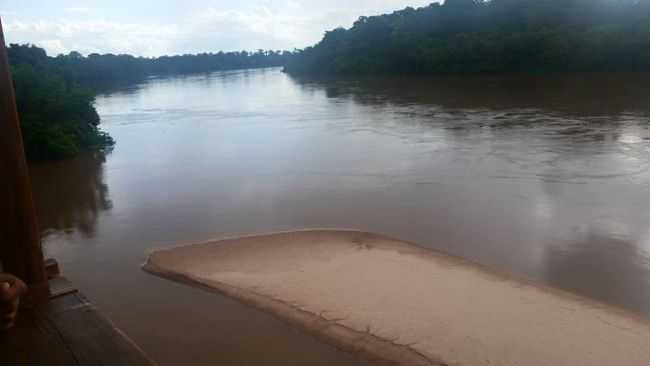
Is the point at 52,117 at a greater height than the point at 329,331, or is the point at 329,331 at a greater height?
the point at 52,117

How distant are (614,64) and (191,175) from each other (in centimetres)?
3021

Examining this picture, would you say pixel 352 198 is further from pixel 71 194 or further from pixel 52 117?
pixel 52 117

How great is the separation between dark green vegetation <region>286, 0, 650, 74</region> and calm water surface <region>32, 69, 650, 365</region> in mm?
11568

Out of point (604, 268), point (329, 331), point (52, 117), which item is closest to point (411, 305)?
point (329, 331)

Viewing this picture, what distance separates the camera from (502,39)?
4212cm

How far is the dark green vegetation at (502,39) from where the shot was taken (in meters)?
35.3

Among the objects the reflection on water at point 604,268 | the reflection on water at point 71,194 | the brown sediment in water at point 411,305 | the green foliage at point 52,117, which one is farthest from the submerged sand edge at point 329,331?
the green foliage at point 52,117

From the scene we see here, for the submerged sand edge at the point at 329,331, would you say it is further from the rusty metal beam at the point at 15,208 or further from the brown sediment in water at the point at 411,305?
the rusty metal beam at the point at 15,208

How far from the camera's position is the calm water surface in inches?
277

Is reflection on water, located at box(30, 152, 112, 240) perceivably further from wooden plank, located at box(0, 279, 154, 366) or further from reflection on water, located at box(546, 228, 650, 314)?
reflection on water, located at box(546, 228, 650, 314)

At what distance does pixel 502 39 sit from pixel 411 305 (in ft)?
130

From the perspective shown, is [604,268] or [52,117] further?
[52,117]

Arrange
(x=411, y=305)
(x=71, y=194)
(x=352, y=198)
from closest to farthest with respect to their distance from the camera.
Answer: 1. (x=411, y=305)
2. (x=352, y=198)
3. (x=71, y=194)

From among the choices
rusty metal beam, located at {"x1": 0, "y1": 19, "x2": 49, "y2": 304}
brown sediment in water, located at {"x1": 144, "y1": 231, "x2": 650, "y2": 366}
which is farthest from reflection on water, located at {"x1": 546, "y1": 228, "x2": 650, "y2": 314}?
rusty metal beam, located at {"x1": 0, "y1": 19, "x2": 49, "y2": 304}
